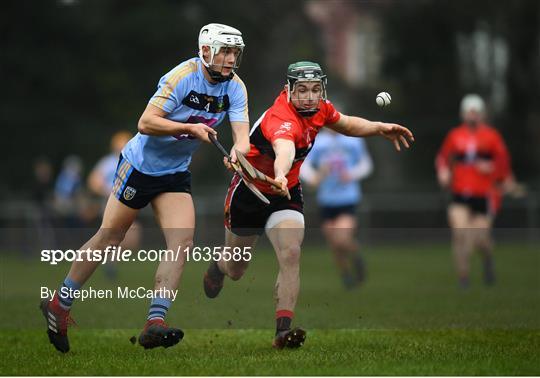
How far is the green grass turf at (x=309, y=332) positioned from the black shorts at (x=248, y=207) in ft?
1.73

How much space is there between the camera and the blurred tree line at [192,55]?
89.5 feet

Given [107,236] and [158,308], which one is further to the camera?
[107,236]

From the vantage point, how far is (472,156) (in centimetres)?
1625

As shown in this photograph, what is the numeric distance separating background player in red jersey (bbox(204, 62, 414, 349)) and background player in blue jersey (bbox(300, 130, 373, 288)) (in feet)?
20.0

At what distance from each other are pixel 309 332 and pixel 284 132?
2.06m

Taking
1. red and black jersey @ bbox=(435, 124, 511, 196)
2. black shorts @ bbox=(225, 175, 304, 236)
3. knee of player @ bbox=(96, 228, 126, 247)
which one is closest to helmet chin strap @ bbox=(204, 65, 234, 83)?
black shorts @ bbox=(225, 175, 304, 236)

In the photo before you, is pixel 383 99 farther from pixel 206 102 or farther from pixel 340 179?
pixel 340 179

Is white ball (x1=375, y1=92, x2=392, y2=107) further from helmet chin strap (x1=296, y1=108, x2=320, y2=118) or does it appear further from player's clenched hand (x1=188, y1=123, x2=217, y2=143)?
player's clenched hand (x1=188, y1=123, x2=217, y2=143)

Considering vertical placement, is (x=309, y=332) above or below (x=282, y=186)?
below

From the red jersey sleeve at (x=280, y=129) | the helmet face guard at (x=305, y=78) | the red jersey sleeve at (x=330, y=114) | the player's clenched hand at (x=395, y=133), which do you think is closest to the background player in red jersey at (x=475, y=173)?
the player's clenched hand at (x=395, y=133)

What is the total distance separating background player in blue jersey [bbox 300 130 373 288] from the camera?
52.1ft

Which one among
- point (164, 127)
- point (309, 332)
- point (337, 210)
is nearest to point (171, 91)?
point (164, 127)

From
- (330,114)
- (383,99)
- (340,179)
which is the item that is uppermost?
(383,99)

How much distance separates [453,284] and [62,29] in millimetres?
15096
